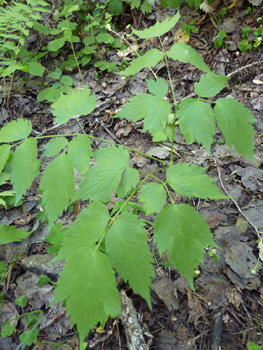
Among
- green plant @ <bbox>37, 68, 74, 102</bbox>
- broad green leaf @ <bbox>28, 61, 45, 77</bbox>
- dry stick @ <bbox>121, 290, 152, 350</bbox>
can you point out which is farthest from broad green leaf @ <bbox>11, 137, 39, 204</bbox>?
broad green leaf @ <bbox>28, 61, 45, 77</bbox>

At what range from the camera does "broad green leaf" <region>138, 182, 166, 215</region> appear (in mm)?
1258

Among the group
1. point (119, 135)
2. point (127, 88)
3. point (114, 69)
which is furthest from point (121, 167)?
point (114, 69)

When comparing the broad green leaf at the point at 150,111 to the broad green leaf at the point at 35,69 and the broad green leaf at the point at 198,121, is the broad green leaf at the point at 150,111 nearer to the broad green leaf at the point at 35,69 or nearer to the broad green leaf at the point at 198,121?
the broad green leaf at the point at 198,121

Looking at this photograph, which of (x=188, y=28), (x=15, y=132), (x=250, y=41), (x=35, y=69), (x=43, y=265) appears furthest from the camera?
(x=188, y=28)

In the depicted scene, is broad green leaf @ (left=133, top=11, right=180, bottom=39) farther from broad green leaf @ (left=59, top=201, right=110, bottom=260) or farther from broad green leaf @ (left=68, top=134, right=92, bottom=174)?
broad green leaf @ (left=59, top=201, right=110, bottom=260)

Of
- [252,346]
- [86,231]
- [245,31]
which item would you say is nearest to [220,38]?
[245,31]

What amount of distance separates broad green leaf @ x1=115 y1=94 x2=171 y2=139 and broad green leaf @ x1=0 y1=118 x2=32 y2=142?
24.4 inches

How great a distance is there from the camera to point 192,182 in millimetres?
1276

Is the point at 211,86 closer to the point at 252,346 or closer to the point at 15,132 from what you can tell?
the point at 15,132

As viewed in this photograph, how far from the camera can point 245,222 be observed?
1926 millimetres

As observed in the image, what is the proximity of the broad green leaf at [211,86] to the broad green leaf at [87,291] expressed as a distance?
1108 mm

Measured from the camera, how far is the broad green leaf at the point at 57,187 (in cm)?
129

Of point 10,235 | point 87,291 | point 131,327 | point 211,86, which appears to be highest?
point 211,86

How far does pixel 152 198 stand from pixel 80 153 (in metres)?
0.50
